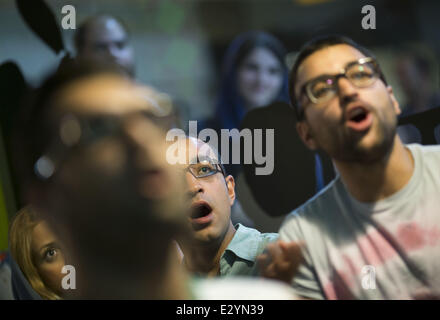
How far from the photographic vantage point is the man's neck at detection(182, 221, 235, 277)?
2.03 m

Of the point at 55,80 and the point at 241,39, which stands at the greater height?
the point at 241,39

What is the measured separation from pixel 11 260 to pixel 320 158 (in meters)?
1.47

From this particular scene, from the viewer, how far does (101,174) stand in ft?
4.80

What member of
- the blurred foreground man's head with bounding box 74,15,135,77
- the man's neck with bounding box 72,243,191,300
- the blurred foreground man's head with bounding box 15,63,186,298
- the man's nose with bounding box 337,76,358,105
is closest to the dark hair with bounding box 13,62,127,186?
the blurred foreground man's head with bounding box 15,63,186,298

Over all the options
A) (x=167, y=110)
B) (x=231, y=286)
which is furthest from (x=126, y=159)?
(x=231, y=286)

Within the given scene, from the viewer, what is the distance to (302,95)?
2.01m

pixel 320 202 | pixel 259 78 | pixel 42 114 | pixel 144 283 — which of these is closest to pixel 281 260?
pixel 320 202

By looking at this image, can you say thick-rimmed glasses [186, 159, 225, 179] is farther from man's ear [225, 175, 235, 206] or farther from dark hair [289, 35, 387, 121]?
dark hair [289, 35, 387, 121]

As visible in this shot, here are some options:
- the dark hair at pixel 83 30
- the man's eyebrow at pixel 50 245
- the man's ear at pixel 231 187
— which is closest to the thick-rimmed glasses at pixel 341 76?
the man's ear at pixel 231 187

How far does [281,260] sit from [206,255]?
0.31 meters

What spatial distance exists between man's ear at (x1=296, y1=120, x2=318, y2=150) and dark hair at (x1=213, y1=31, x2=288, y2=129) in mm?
246

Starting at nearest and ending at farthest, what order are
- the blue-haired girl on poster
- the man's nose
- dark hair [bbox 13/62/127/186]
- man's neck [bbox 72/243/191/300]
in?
dark hair [bbox 13/62/127/186]
man's neck [bbox 72/243/191/300]
the man's nose
the blue-haired girl on poster

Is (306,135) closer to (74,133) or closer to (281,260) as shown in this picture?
(281,260)

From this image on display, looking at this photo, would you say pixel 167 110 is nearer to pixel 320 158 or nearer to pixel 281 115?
pixel 281 115
